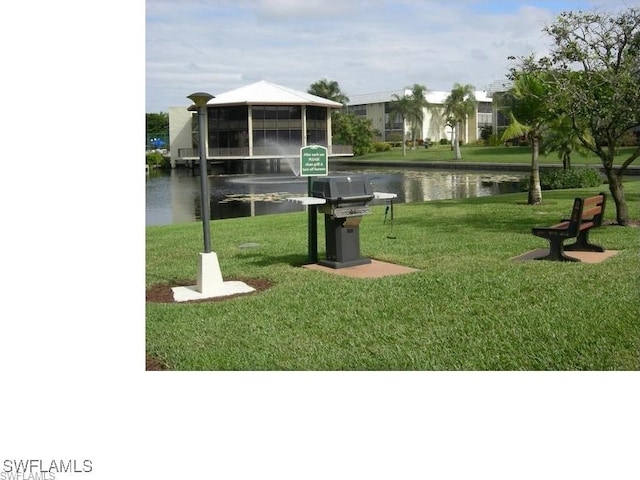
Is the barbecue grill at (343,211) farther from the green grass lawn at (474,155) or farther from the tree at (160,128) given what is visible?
the tree at (160,128)

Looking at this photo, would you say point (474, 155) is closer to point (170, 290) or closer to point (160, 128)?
point (160, 128)

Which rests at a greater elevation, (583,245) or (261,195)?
(261,195)

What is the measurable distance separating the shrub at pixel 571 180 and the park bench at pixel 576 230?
12396 millimetres

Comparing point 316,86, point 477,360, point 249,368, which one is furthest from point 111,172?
point 316,86

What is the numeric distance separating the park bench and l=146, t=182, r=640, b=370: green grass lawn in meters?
0.31

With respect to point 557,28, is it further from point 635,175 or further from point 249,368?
point 635,175

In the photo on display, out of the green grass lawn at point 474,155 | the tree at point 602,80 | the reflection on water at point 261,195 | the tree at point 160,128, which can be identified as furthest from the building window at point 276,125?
the tree at point 602,80

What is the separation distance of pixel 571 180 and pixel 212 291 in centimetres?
1586

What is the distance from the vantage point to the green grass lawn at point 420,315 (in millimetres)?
4863

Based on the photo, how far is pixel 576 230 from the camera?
7582 mm

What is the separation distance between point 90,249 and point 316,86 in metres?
55.9

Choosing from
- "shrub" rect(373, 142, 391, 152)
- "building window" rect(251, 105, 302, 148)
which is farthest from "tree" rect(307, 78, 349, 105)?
"building window" rect(251, 105, 302, 148)

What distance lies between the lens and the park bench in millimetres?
7625

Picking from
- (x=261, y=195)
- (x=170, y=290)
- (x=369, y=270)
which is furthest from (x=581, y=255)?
(x=261, y=195)
